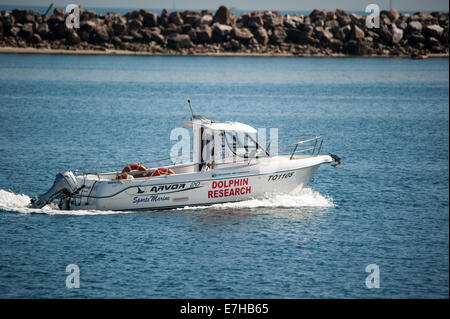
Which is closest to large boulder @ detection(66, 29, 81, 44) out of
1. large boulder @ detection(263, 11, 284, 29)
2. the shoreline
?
the shoreline

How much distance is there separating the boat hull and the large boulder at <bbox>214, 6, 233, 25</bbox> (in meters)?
117

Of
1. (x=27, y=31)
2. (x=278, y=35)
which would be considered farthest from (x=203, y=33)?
(x=27, y=31)

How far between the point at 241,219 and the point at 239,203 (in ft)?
3.86

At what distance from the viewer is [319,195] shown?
3072 cm

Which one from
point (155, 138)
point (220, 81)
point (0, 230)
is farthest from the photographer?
point (220, 81)

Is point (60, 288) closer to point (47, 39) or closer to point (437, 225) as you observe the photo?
point (437, 225)

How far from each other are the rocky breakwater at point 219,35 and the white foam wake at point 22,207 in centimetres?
10599

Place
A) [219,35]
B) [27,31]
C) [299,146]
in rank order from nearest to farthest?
[299,146], [27,31], [219,35]

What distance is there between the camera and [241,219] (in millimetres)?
26375

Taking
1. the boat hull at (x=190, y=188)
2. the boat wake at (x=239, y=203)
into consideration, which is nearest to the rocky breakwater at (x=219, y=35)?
the boat wake at (x=239, y=203)

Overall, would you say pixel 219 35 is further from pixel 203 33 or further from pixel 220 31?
pixel 203 33

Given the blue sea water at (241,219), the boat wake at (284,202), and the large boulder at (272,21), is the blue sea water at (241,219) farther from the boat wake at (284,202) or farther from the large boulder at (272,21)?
the large boulder at (272,21)
